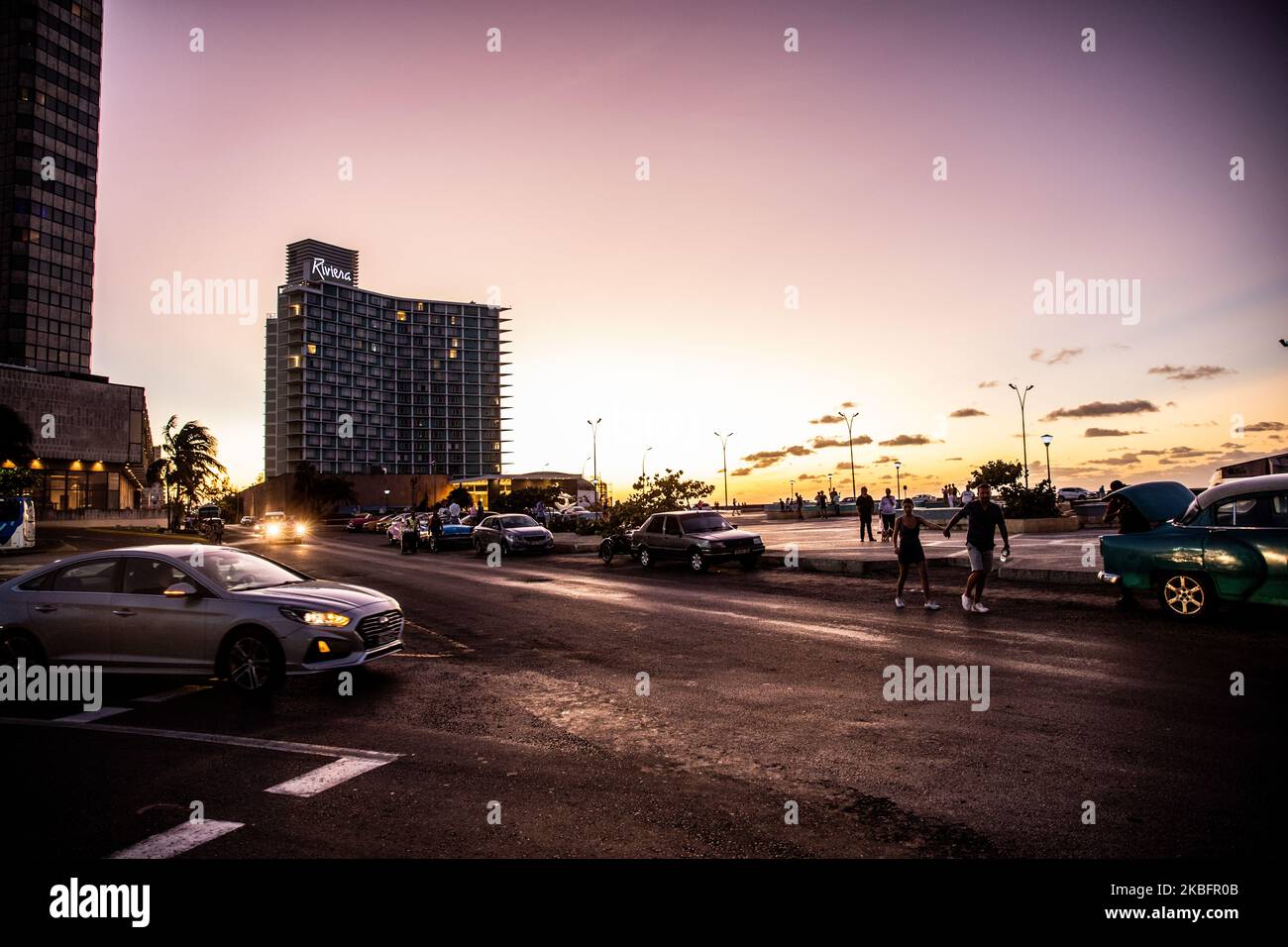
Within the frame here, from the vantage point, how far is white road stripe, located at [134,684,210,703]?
725 centimetres

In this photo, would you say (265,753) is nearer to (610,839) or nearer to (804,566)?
(610,839)

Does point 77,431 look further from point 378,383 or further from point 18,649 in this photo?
point 378,383

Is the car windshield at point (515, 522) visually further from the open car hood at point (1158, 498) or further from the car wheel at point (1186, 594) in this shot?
the car wheel at point (1186, 594)

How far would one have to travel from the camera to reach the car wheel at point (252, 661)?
725cm

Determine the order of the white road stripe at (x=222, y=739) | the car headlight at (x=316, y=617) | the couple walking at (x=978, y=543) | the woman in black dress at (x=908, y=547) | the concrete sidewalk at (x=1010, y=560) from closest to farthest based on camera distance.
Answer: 1. the white road stripe at (x=222, y=739)
2. the car headlight at (x=316, y=617)
3. the couple walking at (x=978, y=543)
4. the woman in black dress at (x=908, y=547)
5. the concrete sidewalk at (x=1010, y=560)

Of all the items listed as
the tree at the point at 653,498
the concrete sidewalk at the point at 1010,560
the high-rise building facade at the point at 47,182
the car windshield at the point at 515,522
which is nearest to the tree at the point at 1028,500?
the concrete sidewalk at the point at 1010,560

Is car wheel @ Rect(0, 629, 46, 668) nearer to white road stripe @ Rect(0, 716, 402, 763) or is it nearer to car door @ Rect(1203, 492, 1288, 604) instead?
white road stripe @ Rect(0, 716, 402, 763)

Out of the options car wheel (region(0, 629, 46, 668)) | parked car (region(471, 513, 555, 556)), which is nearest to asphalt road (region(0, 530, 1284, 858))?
car wheel (region(0, 629, 46, 668))

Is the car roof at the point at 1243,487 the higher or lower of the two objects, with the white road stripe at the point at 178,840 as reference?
higher

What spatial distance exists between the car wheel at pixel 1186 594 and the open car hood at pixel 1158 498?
195 cm

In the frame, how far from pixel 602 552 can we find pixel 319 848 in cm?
2009

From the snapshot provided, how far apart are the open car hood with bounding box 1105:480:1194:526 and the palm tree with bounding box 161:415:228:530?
8109cm

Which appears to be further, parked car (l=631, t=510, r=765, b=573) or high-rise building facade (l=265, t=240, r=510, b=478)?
high-rise building facade (l=265, t=240, r=510, b=478)

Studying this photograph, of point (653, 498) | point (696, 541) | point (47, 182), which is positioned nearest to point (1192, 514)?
point (696, 541)
